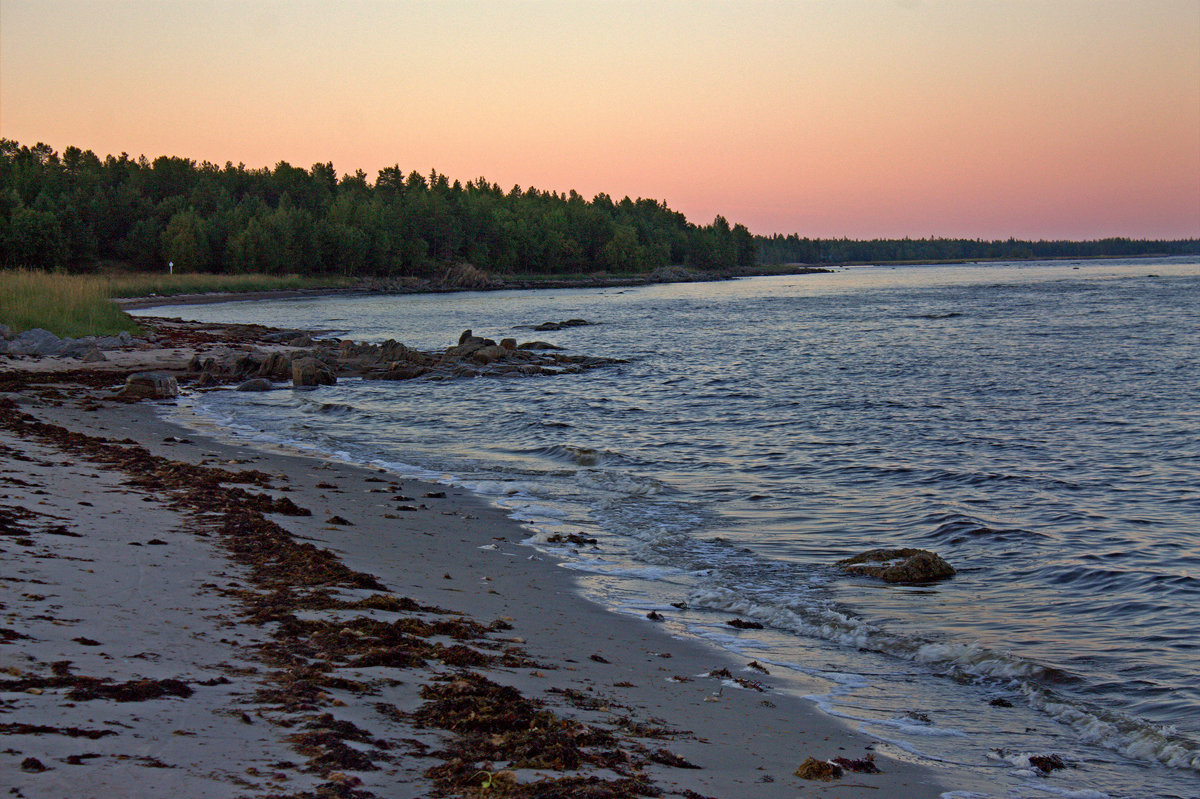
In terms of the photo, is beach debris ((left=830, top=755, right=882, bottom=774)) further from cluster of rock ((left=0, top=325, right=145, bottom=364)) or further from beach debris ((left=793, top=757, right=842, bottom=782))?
cluster of rock ((left=0, top=325, right=145, bottom=364))

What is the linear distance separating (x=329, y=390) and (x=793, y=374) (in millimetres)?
15684

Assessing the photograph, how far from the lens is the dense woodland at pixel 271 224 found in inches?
3649

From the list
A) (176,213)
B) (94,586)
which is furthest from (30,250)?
(94,586)

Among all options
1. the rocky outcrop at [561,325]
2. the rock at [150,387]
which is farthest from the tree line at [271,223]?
the rock at [150,387]

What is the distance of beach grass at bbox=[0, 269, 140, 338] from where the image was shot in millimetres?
27688

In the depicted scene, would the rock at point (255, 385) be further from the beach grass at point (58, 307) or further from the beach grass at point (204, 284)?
the beach grass at point (204, 284)

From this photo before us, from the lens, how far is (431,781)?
3822 mm

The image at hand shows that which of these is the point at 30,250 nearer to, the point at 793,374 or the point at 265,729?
the point at 793,374

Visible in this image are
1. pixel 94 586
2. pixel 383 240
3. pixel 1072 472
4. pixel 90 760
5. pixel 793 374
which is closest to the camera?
pixel 90 760

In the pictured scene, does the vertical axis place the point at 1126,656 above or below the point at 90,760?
below

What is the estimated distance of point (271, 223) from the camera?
112 m

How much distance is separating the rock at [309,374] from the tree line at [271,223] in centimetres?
6489

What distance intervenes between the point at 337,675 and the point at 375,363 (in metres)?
27.0

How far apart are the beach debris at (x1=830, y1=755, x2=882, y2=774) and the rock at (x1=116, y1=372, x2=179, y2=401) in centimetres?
2012
